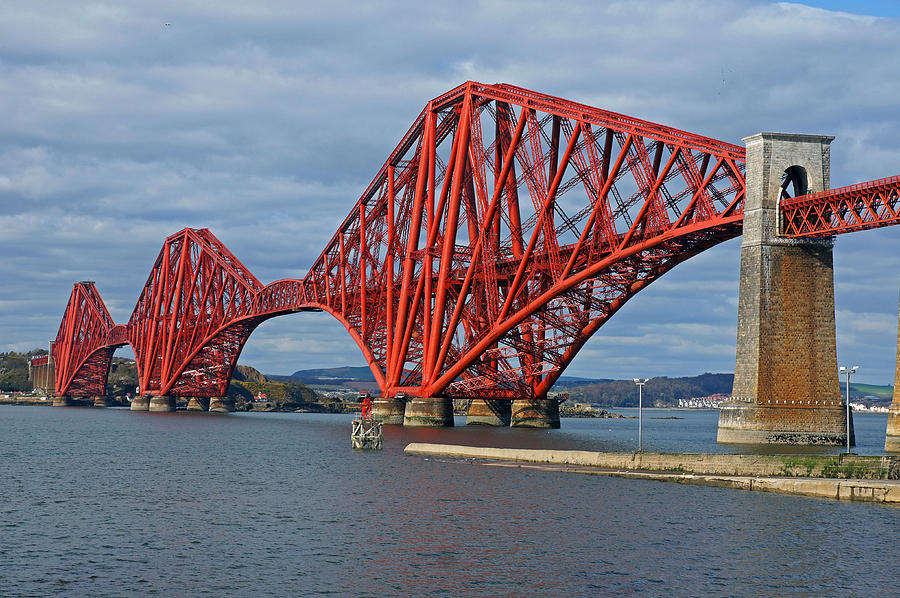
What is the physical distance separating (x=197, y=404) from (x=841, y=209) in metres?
151

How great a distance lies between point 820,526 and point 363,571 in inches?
644

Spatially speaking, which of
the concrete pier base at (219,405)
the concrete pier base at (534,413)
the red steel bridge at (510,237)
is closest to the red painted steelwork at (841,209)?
the red steel bridge at (510,237)

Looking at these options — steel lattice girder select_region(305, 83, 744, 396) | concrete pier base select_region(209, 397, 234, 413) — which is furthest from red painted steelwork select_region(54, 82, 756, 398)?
concrete pier base select_region(209, 397, 234, 413)

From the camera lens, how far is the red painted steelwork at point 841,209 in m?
54.5

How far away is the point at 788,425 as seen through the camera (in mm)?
57844

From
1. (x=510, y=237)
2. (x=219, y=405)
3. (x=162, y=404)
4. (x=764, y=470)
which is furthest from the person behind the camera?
(x=219, y=405)

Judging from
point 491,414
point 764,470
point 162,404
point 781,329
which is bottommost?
point 162,404

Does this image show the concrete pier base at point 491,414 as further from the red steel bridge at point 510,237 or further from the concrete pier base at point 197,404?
the concrete pier base at point 197,404

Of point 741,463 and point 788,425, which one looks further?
point 788,425

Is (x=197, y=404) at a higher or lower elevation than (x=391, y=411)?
lower

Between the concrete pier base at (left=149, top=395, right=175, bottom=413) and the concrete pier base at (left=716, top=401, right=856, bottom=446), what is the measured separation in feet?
464

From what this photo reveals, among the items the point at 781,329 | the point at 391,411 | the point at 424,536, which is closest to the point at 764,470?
the point at 781,329

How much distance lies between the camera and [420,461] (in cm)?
6181

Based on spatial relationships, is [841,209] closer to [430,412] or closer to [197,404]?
[430,412]
